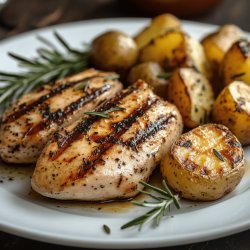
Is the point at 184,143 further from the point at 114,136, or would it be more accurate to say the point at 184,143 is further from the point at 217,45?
the point at 217,45

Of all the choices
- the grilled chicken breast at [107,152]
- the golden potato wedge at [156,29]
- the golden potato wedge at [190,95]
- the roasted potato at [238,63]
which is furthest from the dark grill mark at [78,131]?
the golden potato wedge at [156,29]

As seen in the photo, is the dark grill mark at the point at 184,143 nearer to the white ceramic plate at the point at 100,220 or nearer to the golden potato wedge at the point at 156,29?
the white ceramic plate at the point at 100,220

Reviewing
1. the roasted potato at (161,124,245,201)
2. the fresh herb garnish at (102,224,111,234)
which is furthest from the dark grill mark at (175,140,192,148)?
the fresh herb garnish at (102,224,111,234)

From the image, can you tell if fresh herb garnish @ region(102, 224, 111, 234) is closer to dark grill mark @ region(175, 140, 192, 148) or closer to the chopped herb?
dark grill mark @ region(175, 140, 192, 148)

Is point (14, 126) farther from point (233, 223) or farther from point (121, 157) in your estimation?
point (233, 223)

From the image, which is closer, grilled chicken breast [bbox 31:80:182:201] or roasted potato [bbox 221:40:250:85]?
grilled chicken breast [bbox 31:80:182:201]

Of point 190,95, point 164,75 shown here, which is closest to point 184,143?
point 190,95

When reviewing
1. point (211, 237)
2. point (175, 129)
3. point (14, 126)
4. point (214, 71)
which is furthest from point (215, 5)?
point (211, 237)
